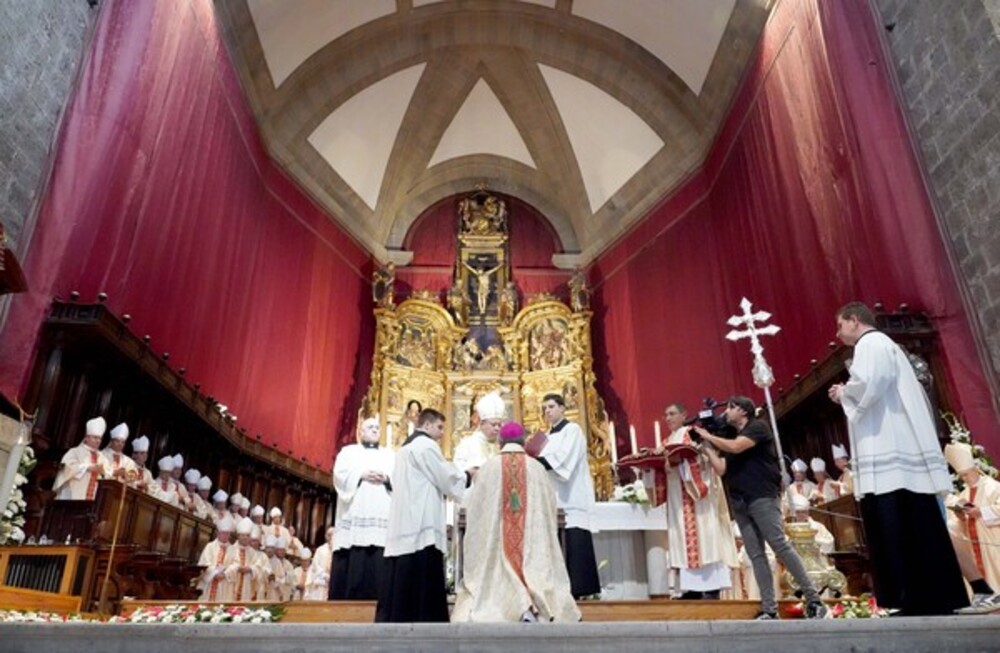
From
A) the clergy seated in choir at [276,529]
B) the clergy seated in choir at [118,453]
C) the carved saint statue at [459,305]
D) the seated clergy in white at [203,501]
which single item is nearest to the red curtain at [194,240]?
the clergy seated in choir at [118,453]

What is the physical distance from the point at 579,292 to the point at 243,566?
884 centimetres

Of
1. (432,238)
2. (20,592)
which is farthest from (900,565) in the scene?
(432,238)

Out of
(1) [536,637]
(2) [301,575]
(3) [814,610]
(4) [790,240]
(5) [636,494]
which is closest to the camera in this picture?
(1) [536,637]

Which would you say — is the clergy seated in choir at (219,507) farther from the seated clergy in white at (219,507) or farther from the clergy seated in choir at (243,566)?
the clergy seated in choir at (243,566)

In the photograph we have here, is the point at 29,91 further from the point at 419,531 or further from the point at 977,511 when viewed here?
the point at 977,511

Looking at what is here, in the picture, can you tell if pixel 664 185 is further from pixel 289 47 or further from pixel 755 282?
pixel 289 47

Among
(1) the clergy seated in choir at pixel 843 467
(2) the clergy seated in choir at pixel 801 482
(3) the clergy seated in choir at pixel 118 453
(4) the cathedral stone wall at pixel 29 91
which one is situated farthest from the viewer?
(2) the clergy seated in choir at pixel 801 482

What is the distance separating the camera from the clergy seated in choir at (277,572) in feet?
28.1

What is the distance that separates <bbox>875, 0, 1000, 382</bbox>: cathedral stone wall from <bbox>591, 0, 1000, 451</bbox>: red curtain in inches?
6.7

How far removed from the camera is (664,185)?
13.6 meters

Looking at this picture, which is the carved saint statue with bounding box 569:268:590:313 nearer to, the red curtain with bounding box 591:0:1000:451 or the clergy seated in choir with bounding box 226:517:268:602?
the red curtain with bounding box 591:0:1000:451

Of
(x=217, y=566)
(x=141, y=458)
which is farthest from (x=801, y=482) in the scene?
(x=141, y=458)

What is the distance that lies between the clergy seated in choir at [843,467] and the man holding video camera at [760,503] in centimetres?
320

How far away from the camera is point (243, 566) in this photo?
7.69m
